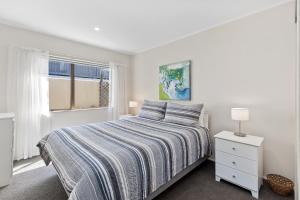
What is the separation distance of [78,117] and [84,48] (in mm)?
1649

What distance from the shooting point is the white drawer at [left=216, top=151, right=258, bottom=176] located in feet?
5.90

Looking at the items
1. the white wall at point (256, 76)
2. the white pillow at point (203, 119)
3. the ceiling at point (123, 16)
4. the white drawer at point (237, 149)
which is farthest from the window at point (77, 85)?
the white drawer at point (237, 149)

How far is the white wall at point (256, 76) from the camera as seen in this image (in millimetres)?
1964

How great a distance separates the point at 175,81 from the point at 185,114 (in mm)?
933

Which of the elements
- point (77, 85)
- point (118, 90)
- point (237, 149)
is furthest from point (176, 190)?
point (77, 85)

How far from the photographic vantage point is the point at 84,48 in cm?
356

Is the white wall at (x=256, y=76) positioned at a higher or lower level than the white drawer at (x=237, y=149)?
higher

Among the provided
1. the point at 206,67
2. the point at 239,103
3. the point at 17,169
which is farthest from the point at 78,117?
the point at 239,103

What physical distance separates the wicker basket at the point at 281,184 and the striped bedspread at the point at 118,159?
0.88 m

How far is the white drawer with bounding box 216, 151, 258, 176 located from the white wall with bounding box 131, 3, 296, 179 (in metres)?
0.56

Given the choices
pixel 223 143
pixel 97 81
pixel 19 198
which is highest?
pixel 97 81

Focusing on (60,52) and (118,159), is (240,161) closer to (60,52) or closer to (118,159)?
(118,159)

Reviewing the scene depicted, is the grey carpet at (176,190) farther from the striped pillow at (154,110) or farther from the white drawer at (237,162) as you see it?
the striped pillow at (154,110)

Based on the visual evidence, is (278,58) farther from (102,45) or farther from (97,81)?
(97,81)
